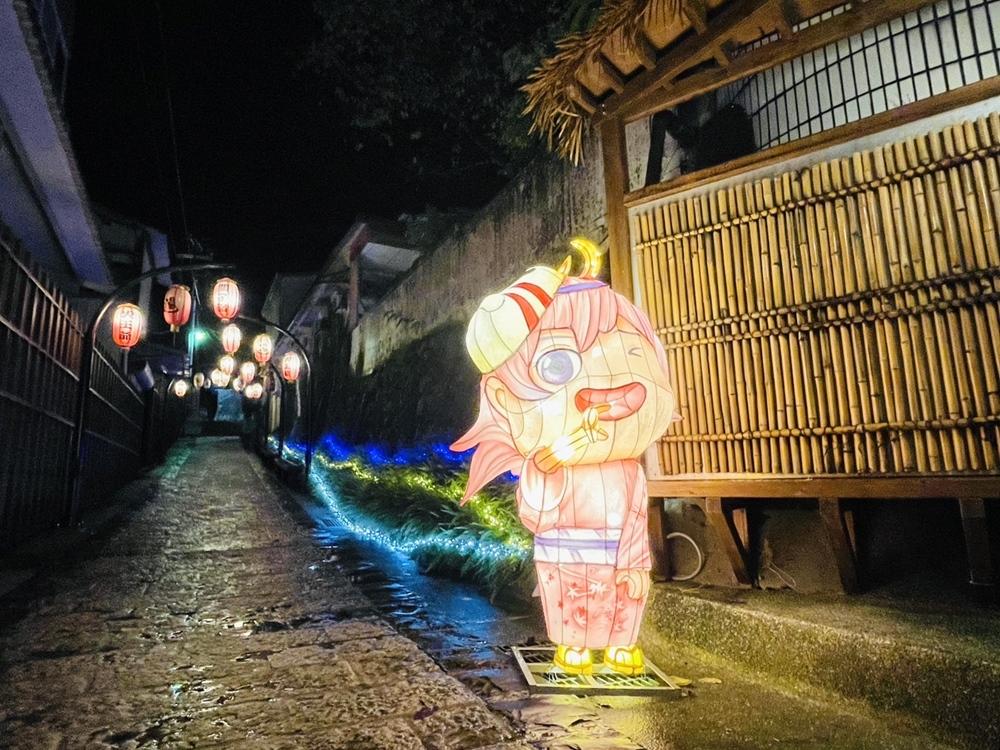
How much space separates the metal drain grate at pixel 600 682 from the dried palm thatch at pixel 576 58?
4.45 metres

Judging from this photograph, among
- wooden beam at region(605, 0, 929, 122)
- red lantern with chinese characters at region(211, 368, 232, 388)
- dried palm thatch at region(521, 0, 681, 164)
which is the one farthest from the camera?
red lantern with chinese characters at region(211, 368, 232, 388)

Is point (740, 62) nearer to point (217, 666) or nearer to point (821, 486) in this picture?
point (821, 486)

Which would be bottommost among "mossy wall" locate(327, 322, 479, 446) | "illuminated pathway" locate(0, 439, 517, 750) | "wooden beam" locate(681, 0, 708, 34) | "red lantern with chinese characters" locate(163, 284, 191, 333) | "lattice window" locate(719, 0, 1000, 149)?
"illuminated pathway" locate(0, 439, 517, 750)

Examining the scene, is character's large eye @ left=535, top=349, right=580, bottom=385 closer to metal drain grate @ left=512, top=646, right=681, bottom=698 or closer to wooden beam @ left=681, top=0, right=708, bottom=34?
metal drain grate @ left=512, top=646, right=681, bottom=698

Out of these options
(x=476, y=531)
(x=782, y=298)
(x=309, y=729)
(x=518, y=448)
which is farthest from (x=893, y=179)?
(x=476, y=531)

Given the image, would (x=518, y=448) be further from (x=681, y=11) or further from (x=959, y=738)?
(x=681, y=11)

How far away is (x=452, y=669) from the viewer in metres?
4.36

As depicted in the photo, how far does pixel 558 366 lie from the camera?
12.1 feet

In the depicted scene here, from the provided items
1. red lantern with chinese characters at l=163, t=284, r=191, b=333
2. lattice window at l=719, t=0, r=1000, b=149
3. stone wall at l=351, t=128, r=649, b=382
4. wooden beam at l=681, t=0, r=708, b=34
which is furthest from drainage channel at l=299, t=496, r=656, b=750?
red lantern with chinese characters at l=163, t=284, r=191, b=333

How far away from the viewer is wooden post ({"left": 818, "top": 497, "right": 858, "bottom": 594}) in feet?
13.5

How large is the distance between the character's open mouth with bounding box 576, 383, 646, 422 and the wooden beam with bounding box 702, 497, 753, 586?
1639 mm

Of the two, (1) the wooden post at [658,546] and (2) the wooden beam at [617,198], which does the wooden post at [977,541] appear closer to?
(1) the wooden post at [658,546]

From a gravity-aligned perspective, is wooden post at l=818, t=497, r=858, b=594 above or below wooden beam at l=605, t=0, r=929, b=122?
below

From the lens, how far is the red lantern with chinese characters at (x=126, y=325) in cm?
1452
